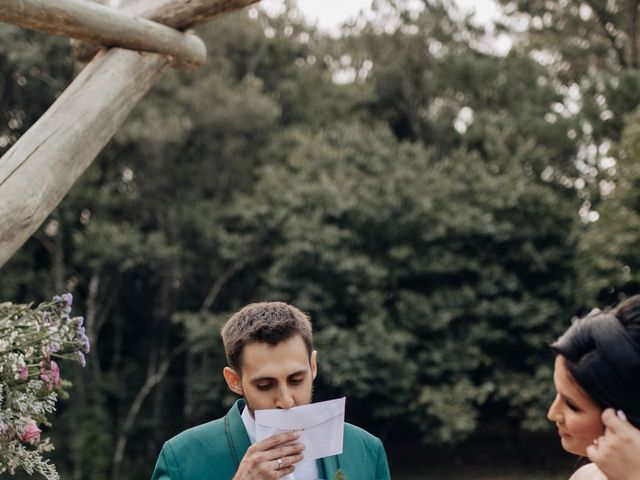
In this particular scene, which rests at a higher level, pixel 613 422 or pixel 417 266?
pixel 417 266

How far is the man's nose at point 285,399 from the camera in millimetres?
2301

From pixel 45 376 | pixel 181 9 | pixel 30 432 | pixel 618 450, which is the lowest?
pixel 618 450

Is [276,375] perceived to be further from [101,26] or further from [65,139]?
[101,26]

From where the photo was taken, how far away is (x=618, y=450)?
5.57ft

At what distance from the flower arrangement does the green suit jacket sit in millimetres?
589

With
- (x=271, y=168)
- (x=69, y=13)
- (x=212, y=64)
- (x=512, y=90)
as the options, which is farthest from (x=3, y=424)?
(x=512, y=90)

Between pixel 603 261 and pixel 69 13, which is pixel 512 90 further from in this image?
pixel 69 13

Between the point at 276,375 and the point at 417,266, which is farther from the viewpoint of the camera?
the point at 417,266

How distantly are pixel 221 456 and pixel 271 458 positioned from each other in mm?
366

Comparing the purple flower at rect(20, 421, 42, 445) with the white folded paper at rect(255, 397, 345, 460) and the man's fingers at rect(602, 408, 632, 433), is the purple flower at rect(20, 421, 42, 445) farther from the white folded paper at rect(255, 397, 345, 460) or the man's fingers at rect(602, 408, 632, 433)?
the man's fingers at rect(602, 408, 632, 433)

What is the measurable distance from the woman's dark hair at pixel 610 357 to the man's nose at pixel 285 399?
0.80 meters

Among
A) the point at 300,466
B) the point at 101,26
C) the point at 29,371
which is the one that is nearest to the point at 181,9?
the point at 101,26

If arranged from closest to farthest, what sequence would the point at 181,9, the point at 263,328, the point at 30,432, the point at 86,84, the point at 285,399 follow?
the point at 285,399 → the point at 263,328 → the point at 30,432 → the point at 86,84 → the point at 181,9

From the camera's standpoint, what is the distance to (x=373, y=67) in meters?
20.1
